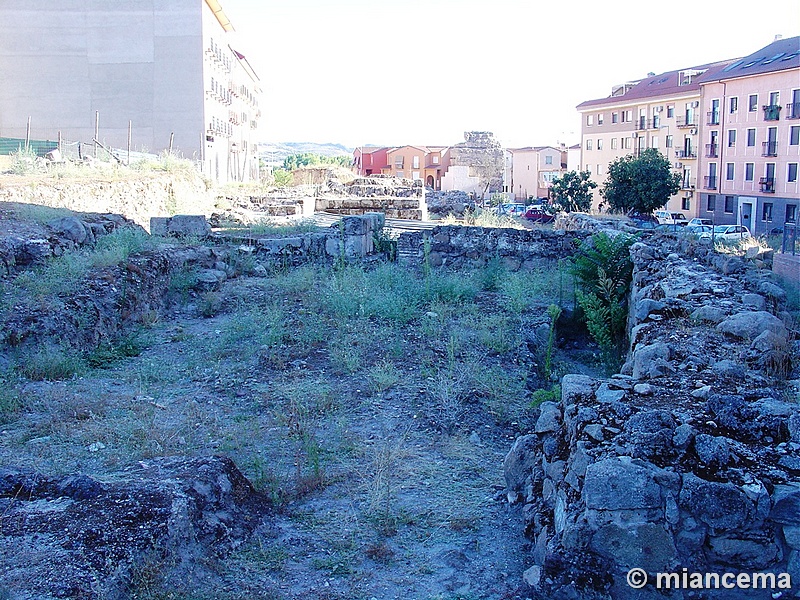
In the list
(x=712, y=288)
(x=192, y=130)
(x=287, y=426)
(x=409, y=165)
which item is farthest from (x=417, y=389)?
(x=409, y=165)

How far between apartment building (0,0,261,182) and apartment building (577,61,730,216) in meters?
24.4

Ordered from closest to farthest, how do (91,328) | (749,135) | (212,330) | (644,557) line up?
(644,557) < (91,328) < (212,330) < (749,135)

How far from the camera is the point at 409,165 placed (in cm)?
6153

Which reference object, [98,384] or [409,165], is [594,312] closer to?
[98,384]

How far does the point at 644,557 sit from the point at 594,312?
4899 millimetres

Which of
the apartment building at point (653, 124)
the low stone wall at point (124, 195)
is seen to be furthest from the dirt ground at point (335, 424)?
the apartment building at point (653, 124)

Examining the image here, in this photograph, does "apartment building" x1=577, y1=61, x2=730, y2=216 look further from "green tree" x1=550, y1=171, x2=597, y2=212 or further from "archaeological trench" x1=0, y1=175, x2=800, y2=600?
"archaeological trench" x1=0, y1=175, x2=800, y2=600

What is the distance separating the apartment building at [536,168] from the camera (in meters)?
60.1

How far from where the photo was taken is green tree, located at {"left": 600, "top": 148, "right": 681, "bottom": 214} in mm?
34312

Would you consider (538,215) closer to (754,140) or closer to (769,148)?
(754,140)

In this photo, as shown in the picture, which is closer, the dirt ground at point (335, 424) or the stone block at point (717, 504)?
the stone block at point (717, 504)

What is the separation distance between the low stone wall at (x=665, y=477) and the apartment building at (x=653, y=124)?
3750cm

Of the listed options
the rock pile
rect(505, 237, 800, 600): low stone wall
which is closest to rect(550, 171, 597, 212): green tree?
rect(505, 237, 800, 600): low stone wall

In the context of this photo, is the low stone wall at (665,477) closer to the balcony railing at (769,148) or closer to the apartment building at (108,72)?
the apartment building at (108,72)
